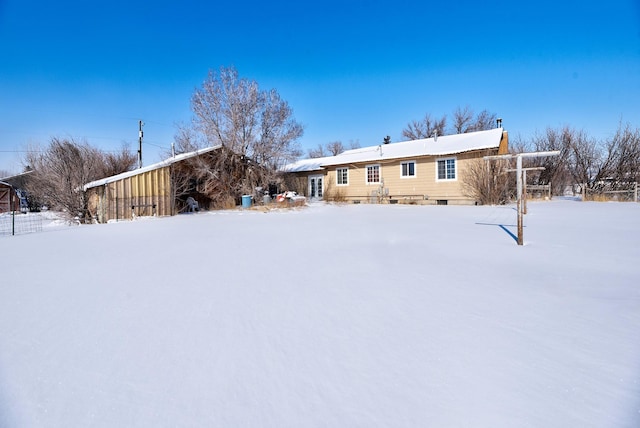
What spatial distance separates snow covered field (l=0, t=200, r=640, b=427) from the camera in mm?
1459

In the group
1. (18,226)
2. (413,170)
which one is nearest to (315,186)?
(413,170)


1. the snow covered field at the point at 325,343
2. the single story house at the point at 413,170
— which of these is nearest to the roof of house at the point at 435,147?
the single story house at the point at 413,170

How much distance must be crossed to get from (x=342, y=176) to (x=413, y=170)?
5.34 metres

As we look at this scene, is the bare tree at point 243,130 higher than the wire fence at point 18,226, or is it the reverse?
the bare tree at point 243,130

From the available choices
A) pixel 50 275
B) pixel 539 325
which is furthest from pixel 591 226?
pixel 50 275

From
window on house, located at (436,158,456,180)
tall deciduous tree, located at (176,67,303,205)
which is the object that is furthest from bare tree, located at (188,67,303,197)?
window on house, located at (436,158,456,180)

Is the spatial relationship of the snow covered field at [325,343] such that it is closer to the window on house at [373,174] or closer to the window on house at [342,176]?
the window on house at [373,174]

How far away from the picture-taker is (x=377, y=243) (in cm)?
553

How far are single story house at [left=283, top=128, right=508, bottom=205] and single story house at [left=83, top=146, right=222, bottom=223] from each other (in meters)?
7.58

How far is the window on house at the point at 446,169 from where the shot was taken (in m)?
17.0

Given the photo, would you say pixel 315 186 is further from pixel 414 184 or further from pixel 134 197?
pixel 134 197

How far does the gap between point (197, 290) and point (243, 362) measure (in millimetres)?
1500

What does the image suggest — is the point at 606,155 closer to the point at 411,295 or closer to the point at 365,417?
the point at 411,295

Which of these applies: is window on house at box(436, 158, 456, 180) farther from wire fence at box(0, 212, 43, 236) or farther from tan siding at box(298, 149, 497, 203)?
wire fence at box(0, 212, 43, 236)
